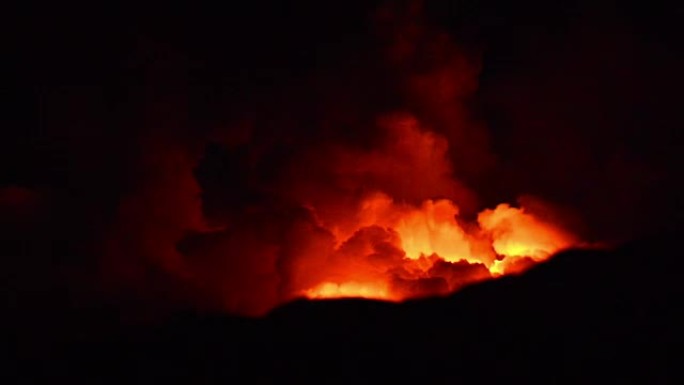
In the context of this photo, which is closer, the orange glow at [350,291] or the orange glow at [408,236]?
the orange glow at [350,291]

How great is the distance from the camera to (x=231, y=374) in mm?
6422

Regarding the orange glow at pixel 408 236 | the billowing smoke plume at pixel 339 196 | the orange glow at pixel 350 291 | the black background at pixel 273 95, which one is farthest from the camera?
the black background at pixel 273 95

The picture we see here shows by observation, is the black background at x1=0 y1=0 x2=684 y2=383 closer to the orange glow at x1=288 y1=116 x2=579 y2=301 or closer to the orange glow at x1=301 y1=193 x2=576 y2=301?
the orange glow at x1=288 y1=116 x2=579 y2=301

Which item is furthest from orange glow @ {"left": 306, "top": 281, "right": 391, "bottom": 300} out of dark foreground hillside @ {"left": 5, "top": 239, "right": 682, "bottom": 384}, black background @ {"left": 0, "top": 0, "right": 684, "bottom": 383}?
black background @ {"left": 0, "top": 0, "right": 684, "bottom": 383}

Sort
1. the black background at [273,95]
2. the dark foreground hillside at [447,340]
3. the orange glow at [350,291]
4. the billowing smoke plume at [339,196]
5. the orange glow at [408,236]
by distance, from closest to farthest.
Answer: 1. the dark foreground hillside at [447,340]
2. the orange glow at [350,291]
3. the orange glow at [408,236]
4. the billowing smoke plume at [339,196]
5. the black background at [273,95]

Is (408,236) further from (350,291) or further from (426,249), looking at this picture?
(350,291)

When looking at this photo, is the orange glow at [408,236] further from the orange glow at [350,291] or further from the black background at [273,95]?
the black background at [273,95]

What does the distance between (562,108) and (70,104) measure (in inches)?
263

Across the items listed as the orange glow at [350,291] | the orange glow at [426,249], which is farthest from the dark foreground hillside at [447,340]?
the orange glow at [426,249]

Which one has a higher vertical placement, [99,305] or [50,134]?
[50,134]

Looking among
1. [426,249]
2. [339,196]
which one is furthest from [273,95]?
[426,249]

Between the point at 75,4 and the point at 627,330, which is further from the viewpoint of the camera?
the point at 75,4

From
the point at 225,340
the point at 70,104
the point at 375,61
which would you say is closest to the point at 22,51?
the point at 70,104

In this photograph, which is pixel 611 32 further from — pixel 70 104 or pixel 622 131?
pixel 70 104
